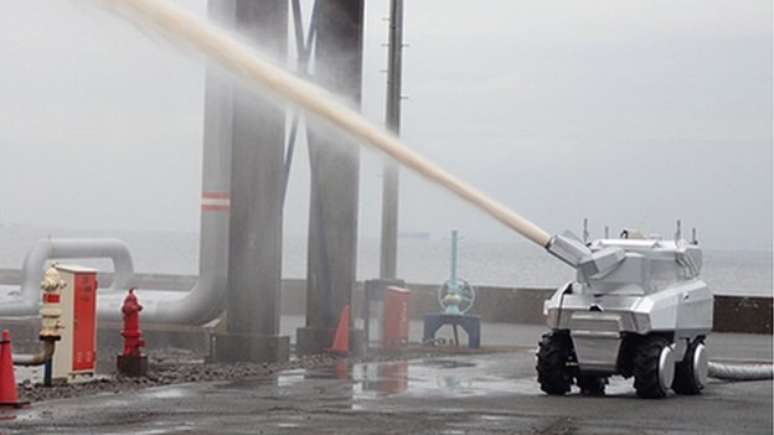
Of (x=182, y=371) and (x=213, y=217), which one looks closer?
(x=182, y=371)

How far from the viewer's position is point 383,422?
54.2ft

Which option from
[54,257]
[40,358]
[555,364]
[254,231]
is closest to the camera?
[40,358]

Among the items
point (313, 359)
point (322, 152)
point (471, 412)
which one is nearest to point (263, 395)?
point (471, 412)

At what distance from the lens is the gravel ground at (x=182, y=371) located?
64.2 ft

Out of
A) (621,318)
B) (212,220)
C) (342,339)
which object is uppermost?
(212,220)

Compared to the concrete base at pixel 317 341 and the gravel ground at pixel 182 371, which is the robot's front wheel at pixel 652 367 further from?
the concrete base at pixel 317 341

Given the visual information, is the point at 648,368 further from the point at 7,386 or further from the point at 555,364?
the point at 7,386

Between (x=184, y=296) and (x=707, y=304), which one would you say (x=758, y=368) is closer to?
(x=707, y=304)

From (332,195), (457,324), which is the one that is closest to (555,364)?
(332,195)

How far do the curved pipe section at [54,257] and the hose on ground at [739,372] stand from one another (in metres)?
14.4

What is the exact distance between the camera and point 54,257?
35781 mm

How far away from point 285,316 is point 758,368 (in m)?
21.2

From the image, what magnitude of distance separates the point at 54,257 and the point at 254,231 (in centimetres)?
1226

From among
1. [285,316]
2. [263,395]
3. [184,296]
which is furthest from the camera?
[285,316]
